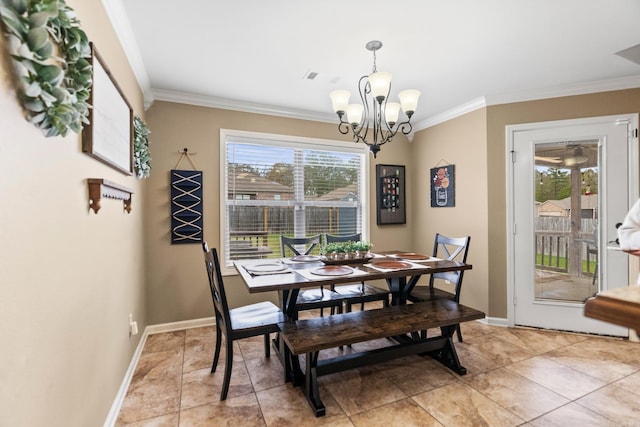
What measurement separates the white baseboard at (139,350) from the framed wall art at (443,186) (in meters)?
3.13

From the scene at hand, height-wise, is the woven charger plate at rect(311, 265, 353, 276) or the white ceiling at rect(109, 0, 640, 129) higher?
the white ceiling at rect(109, 0, 640, 129)

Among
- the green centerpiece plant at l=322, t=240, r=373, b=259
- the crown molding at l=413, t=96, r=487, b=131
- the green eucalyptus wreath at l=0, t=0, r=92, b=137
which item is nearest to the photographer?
the green eucalyptus wreath at l=0, t=0, r=92, b=137

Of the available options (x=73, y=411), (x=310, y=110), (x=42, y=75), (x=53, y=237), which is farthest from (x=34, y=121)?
(x=310, y=110)

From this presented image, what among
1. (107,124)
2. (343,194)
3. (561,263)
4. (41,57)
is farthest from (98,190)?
(561,263)

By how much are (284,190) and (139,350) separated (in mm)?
2173

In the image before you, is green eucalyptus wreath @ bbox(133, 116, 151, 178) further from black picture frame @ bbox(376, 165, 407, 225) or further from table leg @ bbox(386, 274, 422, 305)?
black picture frame @ bbox(376, 165, 407, 225)

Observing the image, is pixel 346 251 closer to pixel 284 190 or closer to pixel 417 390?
pixel 417 390

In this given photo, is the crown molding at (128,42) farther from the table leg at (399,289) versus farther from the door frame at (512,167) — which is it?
the door frame at (512,167)

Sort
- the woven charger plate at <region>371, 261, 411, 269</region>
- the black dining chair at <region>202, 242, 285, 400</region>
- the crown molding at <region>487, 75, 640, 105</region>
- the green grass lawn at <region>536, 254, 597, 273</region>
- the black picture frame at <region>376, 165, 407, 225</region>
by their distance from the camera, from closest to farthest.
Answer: the black dining chair at <region>202, 242, 285, 400</region>
the woven charger plate at <region>371, 261, 411, 269</region>
the crown molding at <region>487, 75, 640, 105</region>
the green grass lawn at <region>536, 254, 597, 273</region>
the black picture frame at <region>376, 165, 407, 225</region>

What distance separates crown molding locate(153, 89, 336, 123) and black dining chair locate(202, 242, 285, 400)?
1.87 m

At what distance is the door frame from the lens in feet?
9.11

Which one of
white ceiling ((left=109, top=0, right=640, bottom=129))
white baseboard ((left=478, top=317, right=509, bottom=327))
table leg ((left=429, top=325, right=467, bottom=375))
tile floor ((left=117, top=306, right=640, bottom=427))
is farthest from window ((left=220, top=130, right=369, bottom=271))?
table leg ((left=429, top=325, right=467, bottom=375))

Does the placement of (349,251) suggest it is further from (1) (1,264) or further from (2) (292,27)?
(1) (1,264)

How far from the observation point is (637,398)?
1.96 m
